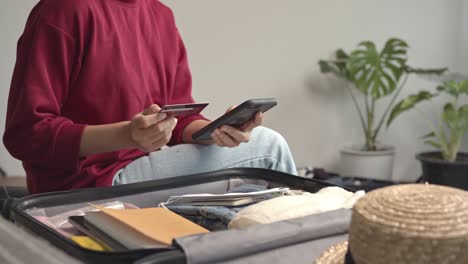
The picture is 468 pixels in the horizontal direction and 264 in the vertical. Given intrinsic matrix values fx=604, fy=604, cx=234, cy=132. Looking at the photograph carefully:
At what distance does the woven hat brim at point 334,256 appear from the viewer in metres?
0.68

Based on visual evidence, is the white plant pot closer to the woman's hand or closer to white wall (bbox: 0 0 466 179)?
white wall (bbox: 0 0 466 179)

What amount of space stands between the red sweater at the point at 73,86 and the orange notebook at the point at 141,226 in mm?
287

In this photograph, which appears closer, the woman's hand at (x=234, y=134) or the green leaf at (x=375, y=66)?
the woman's hand at (x=234, y=134)

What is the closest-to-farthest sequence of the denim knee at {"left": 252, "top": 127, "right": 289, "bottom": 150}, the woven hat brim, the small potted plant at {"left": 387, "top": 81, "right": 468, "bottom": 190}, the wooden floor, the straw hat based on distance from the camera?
the straw hat → the woven hat brim → the denim knee at {"left": 252, "top": 127, "right": 289, "bottom": 150} → the wooden floor → the small potted plant at {"left": 387, "top": 81, "right": 468, "bottom": 190}

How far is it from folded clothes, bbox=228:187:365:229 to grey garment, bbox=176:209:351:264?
4 centimetres

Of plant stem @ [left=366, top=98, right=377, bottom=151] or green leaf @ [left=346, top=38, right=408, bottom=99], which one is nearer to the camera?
green leaf @ [left=346, top=38, right=408, bottom=99]

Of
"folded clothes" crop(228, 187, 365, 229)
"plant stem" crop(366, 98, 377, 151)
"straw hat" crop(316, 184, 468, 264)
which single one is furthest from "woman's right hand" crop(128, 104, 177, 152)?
"plant stem" crop(366, 98, 377, 151)

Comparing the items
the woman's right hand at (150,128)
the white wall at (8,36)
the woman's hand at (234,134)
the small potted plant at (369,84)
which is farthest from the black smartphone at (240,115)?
the small potted plant at (369,84)

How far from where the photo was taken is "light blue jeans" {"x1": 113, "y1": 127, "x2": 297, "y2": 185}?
119 centimetres

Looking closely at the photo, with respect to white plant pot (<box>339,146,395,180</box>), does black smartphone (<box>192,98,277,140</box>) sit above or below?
above

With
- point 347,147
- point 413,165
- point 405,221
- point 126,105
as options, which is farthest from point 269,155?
point 413,165

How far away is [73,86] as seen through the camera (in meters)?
1.18

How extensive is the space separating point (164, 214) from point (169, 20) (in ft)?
2.11

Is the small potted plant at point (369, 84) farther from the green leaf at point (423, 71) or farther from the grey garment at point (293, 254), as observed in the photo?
the grey garment at point (293, 254)
